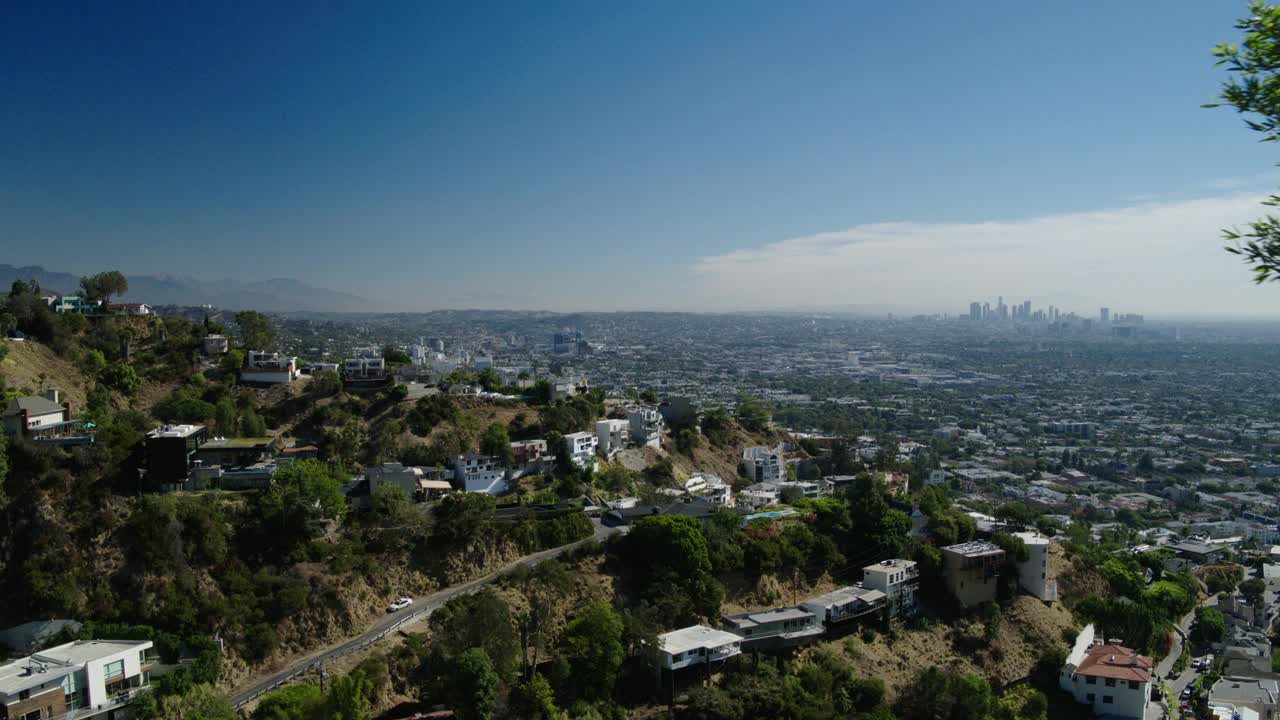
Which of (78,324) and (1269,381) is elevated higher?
(78,324)

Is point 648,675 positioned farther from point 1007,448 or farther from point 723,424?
point 1007,448

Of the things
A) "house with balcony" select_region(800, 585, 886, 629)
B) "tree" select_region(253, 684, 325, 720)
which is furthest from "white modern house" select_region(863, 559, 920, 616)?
"tree" select_region(253, 684, 325, 720)

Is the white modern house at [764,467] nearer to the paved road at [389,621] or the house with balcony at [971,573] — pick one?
the house with balcony at [971,573]

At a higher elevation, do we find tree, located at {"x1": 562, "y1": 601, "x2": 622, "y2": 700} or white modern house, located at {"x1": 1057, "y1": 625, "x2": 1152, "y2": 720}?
tree, located at {"x1": 562, "y1": 601, "x2": 622, "y2": 700}

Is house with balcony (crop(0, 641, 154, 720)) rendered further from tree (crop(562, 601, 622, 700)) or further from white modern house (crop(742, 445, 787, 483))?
white modern house (crop(742, 445, 787, 483))

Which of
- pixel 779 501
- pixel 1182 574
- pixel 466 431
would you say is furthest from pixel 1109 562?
pixel 466 431

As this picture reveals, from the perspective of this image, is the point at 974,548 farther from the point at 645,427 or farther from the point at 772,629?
the point at 645,427

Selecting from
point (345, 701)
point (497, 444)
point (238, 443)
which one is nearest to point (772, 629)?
point (345, 701)
